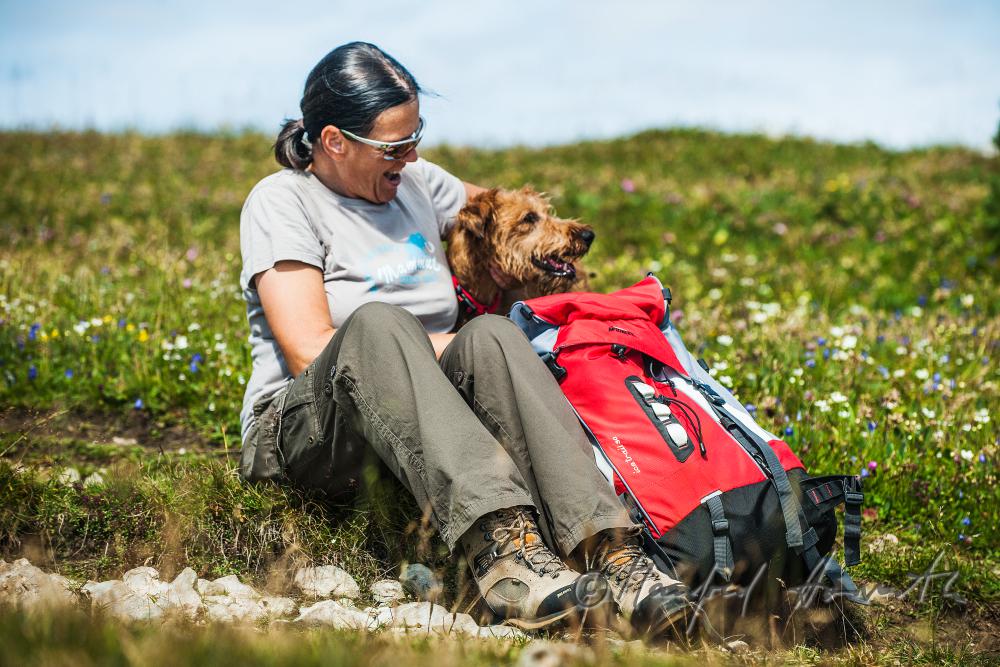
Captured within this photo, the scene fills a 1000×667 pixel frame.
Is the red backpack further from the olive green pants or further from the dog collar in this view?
the dog collar

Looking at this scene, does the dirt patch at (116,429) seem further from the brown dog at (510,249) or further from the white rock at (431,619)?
the white rock at (431,619)

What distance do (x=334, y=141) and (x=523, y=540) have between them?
2.07 metres

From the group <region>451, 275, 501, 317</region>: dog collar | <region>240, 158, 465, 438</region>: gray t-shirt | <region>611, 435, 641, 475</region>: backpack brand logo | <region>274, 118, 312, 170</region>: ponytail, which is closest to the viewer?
<region>611, 435, 641, 475</region>: backpack brand logo

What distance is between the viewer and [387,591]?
135 inches

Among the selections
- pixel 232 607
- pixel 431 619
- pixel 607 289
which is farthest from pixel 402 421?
pixel 607 289

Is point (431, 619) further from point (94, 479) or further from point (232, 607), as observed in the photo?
point (94, 479)

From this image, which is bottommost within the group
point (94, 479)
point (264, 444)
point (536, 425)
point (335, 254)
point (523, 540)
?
point (94, 479)

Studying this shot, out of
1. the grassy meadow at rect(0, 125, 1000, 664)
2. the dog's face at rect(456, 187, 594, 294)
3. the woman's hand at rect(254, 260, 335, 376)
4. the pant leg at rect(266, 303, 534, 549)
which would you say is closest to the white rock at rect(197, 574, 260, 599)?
the grassy meadow at rect(0, 125, 1000, 664)

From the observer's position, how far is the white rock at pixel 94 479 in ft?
12.8

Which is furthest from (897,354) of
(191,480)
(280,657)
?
(280,657)

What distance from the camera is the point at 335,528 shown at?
369 centimetres

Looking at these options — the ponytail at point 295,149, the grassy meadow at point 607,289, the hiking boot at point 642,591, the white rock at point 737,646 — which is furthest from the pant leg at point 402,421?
the ponytail at point 295,149

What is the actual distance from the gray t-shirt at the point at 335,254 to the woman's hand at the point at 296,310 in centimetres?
5

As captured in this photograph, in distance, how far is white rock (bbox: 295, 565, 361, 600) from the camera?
11.1ft
